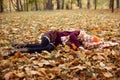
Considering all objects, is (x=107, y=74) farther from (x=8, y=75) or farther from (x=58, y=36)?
(x=58, y=36)

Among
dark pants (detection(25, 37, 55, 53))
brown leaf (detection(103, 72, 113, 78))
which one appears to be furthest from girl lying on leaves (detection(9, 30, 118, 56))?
brown leaf (detection(103, 72, 113, 78))

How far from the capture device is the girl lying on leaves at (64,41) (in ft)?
18.3

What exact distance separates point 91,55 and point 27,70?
1.61 metres

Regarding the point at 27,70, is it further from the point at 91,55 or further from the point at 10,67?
the point at 91,55

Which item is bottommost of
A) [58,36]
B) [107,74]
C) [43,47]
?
[107,74]

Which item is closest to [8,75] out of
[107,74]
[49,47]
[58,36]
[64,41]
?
[107,74]

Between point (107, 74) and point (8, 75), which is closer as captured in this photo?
point (8, 75)

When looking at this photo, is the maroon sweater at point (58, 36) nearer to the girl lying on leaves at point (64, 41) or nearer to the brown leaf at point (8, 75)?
the girl lying on leaves at point (64, 41)

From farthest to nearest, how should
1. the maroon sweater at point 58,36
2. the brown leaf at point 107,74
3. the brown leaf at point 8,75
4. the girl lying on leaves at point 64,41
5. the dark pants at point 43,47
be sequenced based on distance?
the maroon sweater at point 58,36 < the girl lying on leaves at point 64,41 < the dark pants at point 43,47 < the brown leaf at point 107,74 < the brown leaf at point 8,75

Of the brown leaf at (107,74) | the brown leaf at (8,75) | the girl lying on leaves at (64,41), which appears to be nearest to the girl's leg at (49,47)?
the girl lying on leaves at (64,41)

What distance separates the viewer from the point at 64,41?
5.96 metres

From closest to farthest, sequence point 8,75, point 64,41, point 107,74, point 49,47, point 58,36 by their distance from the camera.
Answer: point 8,75
point 107,74
point 49,47
point 64,41
point 58,36

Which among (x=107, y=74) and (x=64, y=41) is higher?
(x=64, y=41)

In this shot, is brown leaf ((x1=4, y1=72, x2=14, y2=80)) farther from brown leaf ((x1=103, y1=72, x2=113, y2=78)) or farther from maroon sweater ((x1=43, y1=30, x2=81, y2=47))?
maroon sweater ((x1=43, y1=30, x2=81, y2=47))
